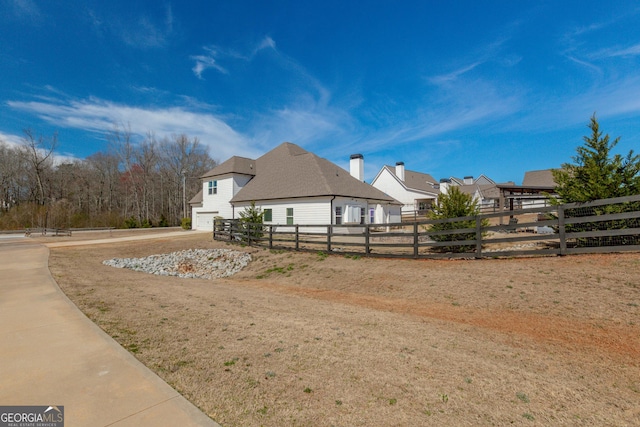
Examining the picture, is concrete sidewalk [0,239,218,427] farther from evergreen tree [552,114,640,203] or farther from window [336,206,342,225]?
window [336,206,342,225]

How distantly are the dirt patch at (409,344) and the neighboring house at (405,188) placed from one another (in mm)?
33804

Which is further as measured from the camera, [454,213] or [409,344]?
[454,213]

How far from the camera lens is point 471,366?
12.0 feet

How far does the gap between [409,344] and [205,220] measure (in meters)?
28.3

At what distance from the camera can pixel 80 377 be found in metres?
3.08

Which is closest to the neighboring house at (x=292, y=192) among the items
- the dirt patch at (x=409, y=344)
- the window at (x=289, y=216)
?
the window at (x=289, y=216)

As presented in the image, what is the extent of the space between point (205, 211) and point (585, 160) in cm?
2817

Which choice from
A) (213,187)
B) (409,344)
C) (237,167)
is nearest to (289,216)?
(237,167)

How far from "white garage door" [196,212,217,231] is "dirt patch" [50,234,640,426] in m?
20.4

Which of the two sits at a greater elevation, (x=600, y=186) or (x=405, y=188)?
(x=405, y=188)

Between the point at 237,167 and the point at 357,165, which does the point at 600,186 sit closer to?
the point at 357,165

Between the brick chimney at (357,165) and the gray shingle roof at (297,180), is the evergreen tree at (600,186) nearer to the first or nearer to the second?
the gray shingle roof at (297,180)

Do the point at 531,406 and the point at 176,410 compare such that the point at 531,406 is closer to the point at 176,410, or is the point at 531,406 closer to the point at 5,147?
the point at 176,410

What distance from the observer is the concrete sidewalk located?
250cm
